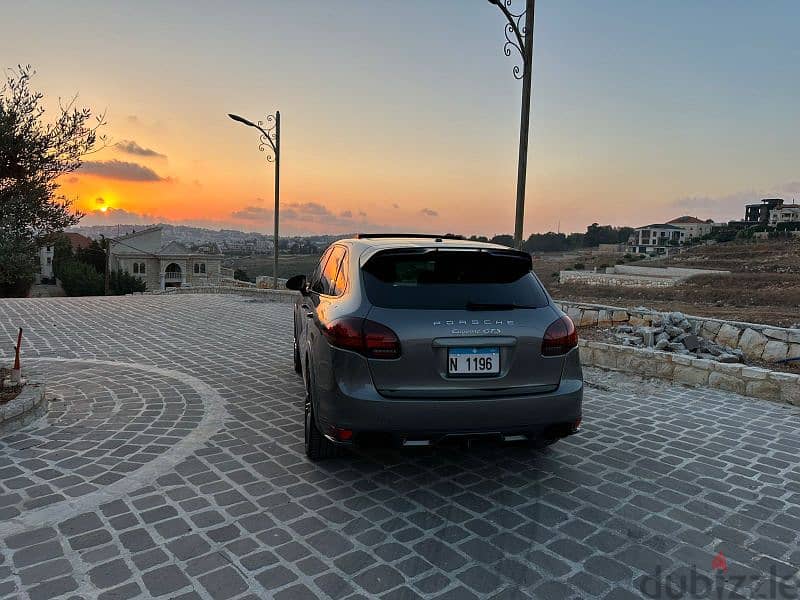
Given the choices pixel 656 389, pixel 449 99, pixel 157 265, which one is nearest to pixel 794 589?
pixel 656 389

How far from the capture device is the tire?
390 cm

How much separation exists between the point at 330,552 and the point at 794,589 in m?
2.40

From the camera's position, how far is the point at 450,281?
3418 millimetres

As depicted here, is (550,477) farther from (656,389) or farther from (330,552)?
(656,389)

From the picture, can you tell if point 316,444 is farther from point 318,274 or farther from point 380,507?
point 318,274

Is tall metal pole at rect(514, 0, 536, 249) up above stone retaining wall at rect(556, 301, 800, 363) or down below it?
above

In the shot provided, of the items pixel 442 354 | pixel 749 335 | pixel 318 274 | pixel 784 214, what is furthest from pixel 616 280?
pixel 784 214

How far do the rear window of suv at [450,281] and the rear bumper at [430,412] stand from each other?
0.56 metres

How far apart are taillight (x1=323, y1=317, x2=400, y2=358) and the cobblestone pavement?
1.05m

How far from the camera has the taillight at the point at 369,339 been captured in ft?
10.2

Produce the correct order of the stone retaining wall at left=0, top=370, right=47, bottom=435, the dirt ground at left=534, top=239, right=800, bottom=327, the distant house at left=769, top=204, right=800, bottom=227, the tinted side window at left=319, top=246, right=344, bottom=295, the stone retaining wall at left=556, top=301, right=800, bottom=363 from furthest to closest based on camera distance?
the distant house at left=769, top=204, right=800, bottom=227 < the dirt ground at left=534, top=239, right=800, bottom=327 < the stone retaining wall at left=556, top=301, right=800, bottom=363 < the stone retaining wall at left=0, top=370, right=47, bottom=435 < the tinted side window at left=319, top=246, right=344, bottom=295

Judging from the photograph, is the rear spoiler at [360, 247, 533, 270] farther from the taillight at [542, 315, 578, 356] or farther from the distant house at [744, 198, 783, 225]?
the distant house at [744, 198, 783, 225]

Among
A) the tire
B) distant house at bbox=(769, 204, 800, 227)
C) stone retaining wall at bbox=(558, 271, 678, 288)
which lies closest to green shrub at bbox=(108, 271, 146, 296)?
stone retaining wall at bbox=(558, 271, 678, 288)

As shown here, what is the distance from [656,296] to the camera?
103 ft
